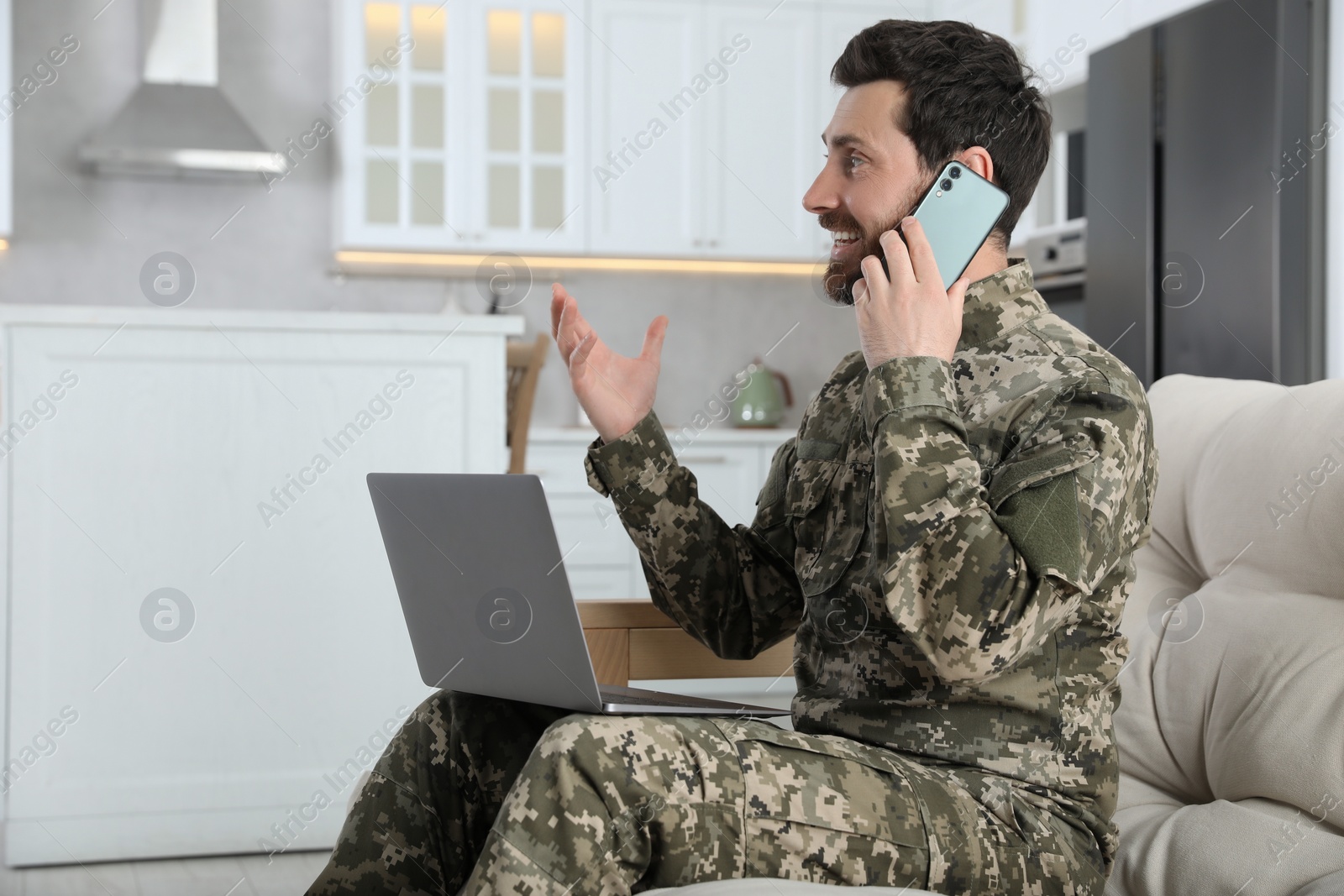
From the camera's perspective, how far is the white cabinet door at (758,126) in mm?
4164

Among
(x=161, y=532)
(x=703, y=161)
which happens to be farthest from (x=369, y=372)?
(x=703, y=161)

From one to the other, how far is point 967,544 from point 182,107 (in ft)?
12.4

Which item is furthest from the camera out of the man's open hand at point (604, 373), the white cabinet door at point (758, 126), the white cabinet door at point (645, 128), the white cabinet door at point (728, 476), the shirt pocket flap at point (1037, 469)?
the white cabinet door at point (758, 126)

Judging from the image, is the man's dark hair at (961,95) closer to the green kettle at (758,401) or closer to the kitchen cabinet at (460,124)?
the kitchen cabinet at (460,124)

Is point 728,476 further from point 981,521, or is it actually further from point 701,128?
point 981,521

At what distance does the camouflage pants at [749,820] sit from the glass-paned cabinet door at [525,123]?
10.5ft

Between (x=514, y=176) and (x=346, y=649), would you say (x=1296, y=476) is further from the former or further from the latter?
(x=514, y=176)

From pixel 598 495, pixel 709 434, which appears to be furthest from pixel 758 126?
pixel 598 495

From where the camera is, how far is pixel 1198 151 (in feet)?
8.40

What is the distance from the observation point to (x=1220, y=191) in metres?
2.51

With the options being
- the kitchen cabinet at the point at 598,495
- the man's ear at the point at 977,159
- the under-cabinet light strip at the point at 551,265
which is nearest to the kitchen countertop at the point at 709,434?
the kitchen cabinet at the point at 598,495

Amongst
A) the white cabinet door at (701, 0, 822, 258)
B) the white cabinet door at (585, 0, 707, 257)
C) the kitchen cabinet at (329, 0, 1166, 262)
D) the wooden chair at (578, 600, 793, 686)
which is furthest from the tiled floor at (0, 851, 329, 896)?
the white cabinet door at (701, 0, 822, 258)

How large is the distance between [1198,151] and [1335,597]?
66.6 inches

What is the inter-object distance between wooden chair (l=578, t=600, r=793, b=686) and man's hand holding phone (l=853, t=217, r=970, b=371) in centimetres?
49
